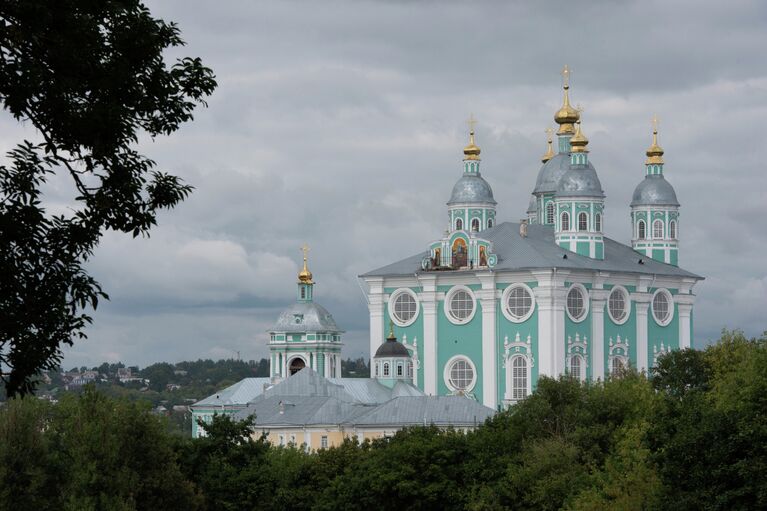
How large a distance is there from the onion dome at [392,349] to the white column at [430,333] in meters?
1.20

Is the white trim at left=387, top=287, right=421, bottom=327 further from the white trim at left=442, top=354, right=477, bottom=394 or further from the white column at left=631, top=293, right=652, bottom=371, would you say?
the white column at left=631, top=293, right=652, bottom=371

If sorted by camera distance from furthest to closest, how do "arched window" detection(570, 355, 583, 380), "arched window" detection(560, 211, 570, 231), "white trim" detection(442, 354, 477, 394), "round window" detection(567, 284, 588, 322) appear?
1. "arched window" detection(560, 211, 570, 231)
2. "white trim" detection(442, 354, 477, 394)
3. "round window" detection(567, 284, 588, 322)
4. "arched window" detection(570, 355, 583, 380)

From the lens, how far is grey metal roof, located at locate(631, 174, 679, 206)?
346ft

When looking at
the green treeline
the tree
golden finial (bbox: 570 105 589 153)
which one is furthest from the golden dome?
the tree

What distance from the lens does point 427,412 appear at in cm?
9019

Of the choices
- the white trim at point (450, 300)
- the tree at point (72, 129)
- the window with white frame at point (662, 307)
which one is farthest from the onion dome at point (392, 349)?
the tree at point (72, 129)

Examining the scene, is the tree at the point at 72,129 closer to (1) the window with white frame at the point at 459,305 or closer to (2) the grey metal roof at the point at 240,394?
(1) the window with white frame at the point at 459,305

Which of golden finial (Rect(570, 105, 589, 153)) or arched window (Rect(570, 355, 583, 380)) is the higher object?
golden finial (Rect(570, 105, 589, 153))

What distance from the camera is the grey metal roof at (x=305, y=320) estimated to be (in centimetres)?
10862

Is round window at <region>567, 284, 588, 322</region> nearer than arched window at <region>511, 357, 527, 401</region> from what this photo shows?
No

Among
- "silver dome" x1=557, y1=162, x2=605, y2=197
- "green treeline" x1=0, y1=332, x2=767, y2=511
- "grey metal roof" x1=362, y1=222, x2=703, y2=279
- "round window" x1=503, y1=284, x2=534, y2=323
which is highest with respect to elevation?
"silver dome" x1=557, y1=162, x2=605, y2=197

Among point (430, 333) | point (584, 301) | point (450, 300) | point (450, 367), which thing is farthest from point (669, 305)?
point (430, 333)

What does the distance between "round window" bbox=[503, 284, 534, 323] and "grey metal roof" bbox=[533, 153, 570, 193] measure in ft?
29.8

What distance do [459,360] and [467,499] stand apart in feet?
148
